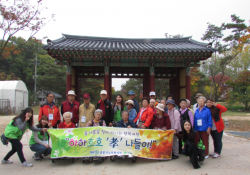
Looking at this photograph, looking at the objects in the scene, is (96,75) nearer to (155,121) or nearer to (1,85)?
(155,121)

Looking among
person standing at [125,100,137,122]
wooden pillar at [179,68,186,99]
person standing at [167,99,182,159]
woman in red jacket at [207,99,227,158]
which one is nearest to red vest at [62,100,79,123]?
person standing at [125,100,137,122]

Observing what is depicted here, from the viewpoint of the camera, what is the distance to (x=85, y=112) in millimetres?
4770

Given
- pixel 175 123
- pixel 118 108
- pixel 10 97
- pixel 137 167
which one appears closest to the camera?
pixel 137 167

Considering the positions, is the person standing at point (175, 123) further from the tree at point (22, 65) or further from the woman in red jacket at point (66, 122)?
the tree at point (22, 65)

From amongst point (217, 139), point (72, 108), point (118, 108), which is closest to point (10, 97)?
point (72, 108)

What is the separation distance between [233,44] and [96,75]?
18284 millimetres

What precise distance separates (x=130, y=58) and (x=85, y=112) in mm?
4115

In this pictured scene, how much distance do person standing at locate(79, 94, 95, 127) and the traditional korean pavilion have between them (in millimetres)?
2878

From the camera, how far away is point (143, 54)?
7289mm

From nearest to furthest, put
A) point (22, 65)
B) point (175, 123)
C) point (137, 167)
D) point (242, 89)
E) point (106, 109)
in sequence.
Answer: point (137, 167) → point (175, 123) → point (106, 109) → point (242, 89) → point (22, 65)

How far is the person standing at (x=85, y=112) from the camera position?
470 cm

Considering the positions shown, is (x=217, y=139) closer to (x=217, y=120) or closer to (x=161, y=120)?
(x=217, y=120)

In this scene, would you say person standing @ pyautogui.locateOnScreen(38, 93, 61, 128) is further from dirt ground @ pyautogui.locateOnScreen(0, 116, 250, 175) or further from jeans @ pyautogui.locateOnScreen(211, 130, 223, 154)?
jeans @ pyautogui.locateOnScreen(211, 130, 223, 154)

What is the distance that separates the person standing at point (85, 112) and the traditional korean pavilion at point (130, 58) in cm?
288
